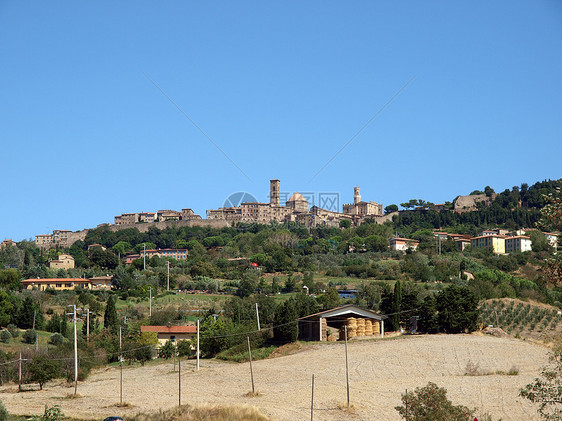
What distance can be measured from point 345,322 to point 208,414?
18.1 metres

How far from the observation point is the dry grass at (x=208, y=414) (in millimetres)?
21109

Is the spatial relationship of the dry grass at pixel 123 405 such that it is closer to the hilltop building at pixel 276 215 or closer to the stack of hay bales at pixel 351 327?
the stack of hay bales at pixel 351 327

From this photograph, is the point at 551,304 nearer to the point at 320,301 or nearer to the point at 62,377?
the point at 320,301

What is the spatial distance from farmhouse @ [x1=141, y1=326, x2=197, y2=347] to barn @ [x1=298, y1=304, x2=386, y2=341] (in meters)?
11.5

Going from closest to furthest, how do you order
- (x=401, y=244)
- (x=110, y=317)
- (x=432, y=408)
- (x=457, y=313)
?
(x=432, y=408)
(x=457, y=313)
(x=110, y=317)
(x=401, y=244)

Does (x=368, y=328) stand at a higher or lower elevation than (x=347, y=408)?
higher

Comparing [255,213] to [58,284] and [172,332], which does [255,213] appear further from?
[172,332]

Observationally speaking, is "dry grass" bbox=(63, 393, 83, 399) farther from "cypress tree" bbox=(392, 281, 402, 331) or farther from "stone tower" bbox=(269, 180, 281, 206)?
"stone tower" bbox=(269, 180, 281, 206)

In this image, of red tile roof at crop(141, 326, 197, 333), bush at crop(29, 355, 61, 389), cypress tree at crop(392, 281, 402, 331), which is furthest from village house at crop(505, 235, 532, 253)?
bush at crop(29, 355, 61, 389)

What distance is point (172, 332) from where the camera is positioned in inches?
1921

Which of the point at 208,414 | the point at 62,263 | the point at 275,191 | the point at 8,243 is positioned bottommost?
the point at 208,414

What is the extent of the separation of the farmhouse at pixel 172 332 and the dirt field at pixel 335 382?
32.7ft

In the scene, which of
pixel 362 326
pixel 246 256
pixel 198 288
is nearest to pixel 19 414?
pixel 362 326

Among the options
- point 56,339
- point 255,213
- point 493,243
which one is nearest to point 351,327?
point 56,339
